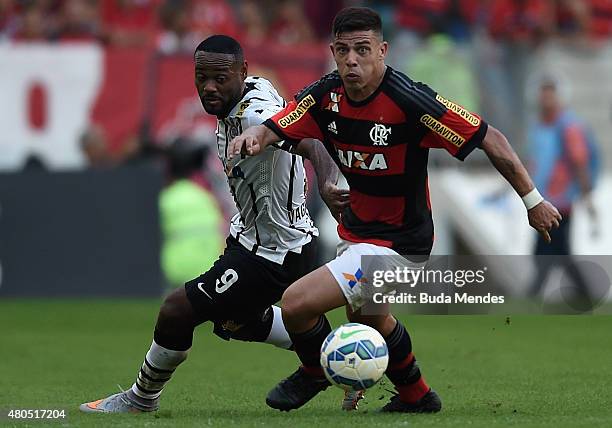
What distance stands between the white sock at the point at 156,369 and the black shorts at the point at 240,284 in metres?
0.29

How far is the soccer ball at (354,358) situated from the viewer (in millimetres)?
7145

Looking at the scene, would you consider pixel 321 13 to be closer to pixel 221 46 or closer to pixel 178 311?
pixel 221 46

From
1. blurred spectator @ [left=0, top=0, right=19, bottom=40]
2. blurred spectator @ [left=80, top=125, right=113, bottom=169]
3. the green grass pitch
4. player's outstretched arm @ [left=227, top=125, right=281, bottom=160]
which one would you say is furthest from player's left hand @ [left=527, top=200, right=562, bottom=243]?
blurred spectator @ [left=0, top=0, right=19, bottom=40]

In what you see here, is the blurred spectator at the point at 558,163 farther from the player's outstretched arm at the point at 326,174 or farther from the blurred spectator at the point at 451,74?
the player's outstretched arm at the point at 326,174

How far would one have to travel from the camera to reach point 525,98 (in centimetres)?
1672

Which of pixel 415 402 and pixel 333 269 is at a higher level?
pixel 333 269

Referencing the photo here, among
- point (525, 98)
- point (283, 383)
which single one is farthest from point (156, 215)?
point (283, 383)

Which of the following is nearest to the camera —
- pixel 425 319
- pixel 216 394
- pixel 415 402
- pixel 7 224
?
pixel 415 402

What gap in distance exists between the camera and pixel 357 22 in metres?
7.21

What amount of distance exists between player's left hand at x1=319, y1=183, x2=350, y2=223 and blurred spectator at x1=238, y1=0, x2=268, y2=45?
10669 millimetres

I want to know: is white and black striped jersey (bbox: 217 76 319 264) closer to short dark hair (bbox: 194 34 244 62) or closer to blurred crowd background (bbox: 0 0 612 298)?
short dark hair (bbox: 194 34 244 62)

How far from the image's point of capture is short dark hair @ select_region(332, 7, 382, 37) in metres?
7.21

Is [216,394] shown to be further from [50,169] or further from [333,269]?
[50,169]

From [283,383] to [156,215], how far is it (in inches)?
323
